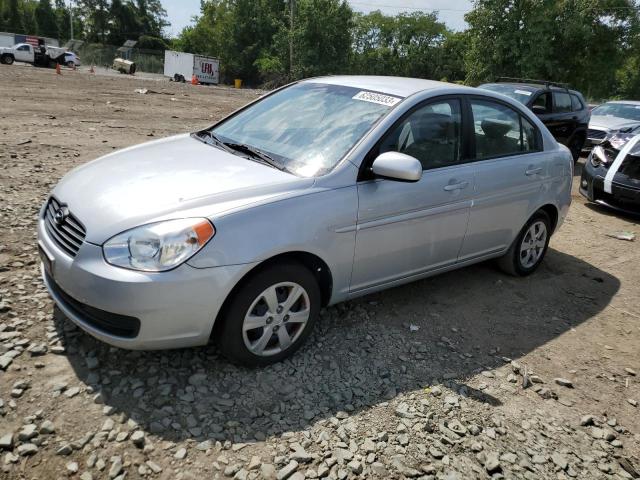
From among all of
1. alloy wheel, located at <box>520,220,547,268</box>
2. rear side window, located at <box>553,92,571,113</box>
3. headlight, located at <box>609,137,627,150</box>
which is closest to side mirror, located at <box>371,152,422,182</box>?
alloy wheel, located at <box>520,220,547,268</box>

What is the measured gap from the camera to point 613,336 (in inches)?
158

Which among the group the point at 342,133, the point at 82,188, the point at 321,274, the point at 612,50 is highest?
the point at 612,50

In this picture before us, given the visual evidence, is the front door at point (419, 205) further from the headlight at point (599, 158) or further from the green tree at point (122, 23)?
the green tree at point (122, 23)

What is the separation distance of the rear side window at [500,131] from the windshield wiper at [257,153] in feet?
5.61

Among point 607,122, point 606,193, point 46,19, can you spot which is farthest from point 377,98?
point 46,19

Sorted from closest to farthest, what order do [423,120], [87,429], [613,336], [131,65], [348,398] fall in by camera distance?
[87,429] < [348,398] < [423,120] < [613,336] < [131,65]

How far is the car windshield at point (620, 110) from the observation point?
41.6ft

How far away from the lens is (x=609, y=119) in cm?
1266

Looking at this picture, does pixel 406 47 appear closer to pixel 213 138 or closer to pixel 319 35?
pixel 319 35

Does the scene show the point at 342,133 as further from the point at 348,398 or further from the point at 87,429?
the point at 87,429

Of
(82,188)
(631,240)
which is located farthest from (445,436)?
(631,240)

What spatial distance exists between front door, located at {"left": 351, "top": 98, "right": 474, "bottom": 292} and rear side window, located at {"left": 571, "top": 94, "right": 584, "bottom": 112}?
8.53 metres

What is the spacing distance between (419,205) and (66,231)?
2.24 metres

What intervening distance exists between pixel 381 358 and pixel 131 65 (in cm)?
4887
